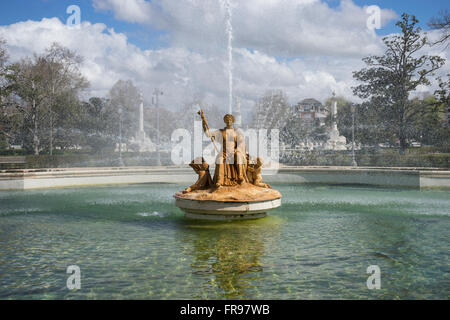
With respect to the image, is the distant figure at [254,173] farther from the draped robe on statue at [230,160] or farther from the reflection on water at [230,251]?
the reflection on water at [230,251]

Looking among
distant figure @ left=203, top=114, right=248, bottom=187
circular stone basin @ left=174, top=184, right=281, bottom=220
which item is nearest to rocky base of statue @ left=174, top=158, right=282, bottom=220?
circular stone basin @ left=174, top=184, right=281, bottom=220

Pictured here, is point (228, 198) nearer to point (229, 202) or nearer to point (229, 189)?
point (229, 202)

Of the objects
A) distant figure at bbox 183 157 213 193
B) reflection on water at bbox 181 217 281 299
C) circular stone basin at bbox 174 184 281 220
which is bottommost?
reflection on water at bbox 181 217 281 299

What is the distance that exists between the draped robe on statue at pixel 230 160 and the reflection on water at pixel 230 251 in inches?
45.8

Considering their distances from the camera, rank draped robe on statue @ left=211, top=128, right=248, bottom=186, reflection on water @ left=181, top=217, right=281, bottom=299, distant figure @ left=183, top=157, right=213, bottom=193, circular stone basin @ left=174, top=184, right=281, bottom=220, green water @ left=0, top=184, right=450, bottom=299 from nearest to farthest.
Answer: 1. green water @ left=0, top=184, right=450, bottom=299
2. reflection on water @ left=181, top=217, right=281, bottom=299
3. circular stone basin @ left=174, top=184, right=281, bottom=220
4. draped robe on statue @ left=211, top=128, right=248, bottom=186
5. distant figure @ left=183, top=157, right=213, bottom=193

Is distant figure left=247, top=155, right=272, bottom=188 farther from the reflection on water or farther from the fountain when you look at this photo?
the reflection on water

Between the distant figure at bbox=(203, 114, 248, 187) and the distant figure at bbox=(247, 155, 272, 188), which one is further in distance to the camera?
the distant figure at bbox=(247, 155, 272, 188)

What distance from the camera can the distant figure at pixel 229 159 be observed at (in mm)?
10523

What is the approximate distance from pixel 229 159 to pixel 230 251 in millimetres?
3462

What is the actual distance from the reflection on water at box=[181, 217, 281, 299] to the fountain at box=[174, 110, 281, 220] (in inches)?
12.4

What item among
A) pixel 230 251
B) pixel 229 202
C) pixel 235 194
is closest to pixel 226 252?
pixel 230 251

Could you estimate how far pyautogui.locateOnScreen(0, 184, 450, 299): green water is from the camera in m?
5.57

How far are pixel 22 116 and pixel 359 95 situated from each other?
29619mm

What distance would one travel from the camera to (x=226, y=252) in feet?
24.6
